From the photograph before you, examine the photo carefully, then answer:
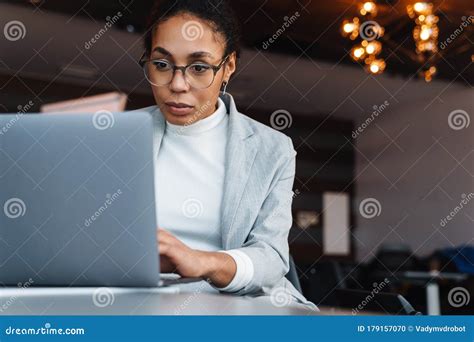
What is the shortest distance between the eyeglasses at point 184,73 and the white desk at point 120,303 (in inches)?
30.1

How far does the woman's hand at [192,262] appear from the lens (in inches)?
46.8

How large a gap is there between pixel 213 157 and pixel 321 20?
9.22ft

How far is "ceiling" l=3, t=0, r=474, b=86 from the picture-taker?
3.87 metres

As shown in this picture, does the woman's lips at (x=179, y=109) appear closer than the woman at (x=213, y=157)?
No

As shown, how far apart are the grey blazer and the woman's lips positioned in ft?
0.22

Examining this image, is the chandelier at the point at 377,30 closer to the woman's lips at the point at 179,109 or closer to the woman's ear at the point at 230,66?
the woman's ear at the point at 230,66

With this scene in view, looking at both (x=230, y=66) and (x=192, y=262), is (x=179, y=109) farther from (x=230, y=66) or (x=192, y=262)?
(x=192, y=262)


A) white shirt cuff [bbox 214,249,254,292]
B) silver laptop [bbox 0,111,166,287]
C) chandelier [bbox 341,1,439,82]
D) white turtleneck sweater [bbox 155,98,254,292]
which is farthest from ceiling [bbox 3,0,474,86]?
silver laptop [bbox 0,111,166,287]

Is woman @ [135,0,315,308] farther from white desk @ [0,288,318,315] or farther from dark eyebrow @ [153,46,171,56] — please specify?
white desk @ [0,288,318,315]

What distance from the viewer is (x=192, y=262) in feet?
4.04

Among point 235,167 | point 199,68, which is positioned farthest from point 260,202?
point 199,68

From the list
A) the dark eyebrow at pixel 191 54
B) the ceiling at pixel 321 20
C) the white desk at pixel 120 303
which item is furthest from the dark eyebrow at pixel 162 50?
the ceiling at pixel 321 20
